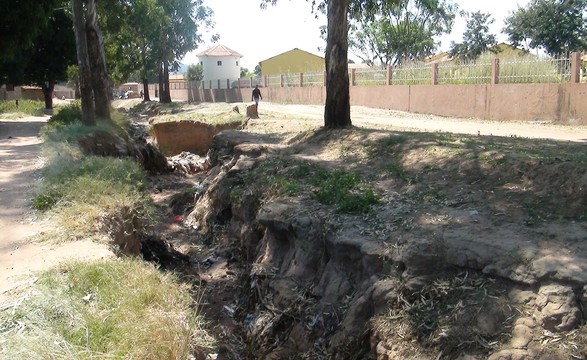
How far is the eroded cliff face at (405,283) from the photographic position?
434 cm

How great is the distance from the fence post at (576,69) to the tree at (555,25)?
1465 cm

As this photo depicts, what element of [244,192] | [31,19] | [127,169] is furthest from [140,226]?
[31,19]

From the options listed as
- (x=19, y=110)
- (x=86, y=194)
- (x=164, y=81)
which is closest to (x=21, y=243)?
(x=86, y=194)

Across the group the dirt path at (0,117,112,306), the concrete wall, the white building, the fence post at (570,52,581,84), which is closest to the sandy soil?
the dirt path at (0,117,112,306)

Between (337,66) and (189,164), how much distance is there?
23.6 ft

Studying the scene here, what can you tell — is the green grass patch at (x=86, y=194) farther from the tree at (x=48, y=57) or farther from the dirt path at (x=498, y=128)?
the tree at (x=48, y=57)

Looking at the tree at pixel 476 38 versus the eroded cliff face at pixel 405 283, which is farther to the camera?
the tree at pixel 476 38

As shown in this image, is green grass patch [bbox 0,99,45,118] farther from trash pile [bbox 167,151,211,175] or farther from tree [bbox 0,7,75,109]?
trash pile [bbox 167,151,211,175]

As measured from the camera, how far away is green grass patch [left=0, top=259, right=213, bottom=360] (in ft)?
12.2

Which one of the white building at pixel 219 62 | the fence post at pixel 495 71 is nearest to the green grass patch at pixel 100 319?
the fence post at pixel 495 71

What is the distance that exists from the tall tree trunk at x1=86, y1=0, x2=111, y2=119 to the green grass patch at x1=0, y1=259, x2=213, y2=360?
12639 millimetres

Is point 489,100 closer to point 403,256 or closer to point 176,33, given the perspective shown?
point 403,256

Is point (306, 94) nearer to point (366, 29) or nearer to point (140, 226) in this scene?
point (366, 29)

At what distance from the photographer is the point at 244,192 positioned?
9.34 meters
